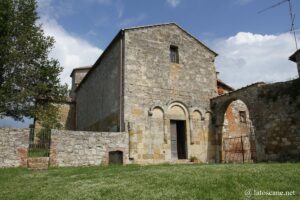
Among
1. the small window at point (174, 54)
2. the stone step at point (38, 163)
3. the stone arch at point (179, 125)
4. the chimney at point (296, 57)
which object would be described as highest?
the small window at point (174, 54)

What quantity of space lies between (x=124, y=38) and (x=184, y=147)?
23.9 ft

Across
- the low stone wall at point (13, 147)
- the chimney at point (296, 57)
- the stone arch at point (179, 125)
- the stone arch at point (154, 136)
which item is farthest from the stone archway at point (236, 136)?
the low stone wall at point (13, 147)

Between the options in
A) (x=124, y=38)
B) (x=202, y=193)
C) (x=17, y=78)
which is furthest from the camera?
(x=17, y=78)

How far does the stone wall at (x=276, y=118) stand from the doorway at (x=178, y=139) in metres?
4.11

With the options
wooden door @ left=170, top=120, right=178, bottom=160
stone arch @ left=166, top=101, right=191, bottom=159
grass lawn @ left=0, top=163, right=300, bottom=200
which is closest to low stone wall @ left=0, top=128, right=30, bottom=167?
grass lawn @ left=0, top=163, right=300, bottom=200

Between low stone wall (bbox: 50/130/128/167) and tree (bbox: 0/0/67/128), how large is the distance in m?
6.61

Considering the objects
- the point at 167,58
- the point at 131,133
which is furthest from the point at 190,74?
the point at 131,133

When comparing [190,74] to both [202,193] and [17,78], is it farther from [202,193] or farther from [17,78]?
[202,193]

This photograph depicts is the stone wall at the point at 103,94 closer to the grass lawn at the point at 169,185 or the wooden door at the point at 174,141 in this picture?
the wooden door at the point at 174,141

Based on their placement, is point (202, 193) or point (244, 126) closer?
point (202, 193)

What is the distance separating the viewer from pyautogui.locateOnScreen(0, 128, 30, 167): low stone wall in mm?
13656

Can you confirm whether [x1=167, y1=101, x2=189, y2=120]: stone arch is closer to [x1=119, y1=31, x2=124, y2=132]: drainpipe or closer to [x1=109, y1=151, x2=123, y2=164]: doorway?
[x1=119, y1=31, x2=124, y2=132]: drainpipe

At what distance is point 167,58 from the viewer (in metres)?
18.8

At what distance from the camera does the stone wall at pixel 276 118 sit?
1400cm
